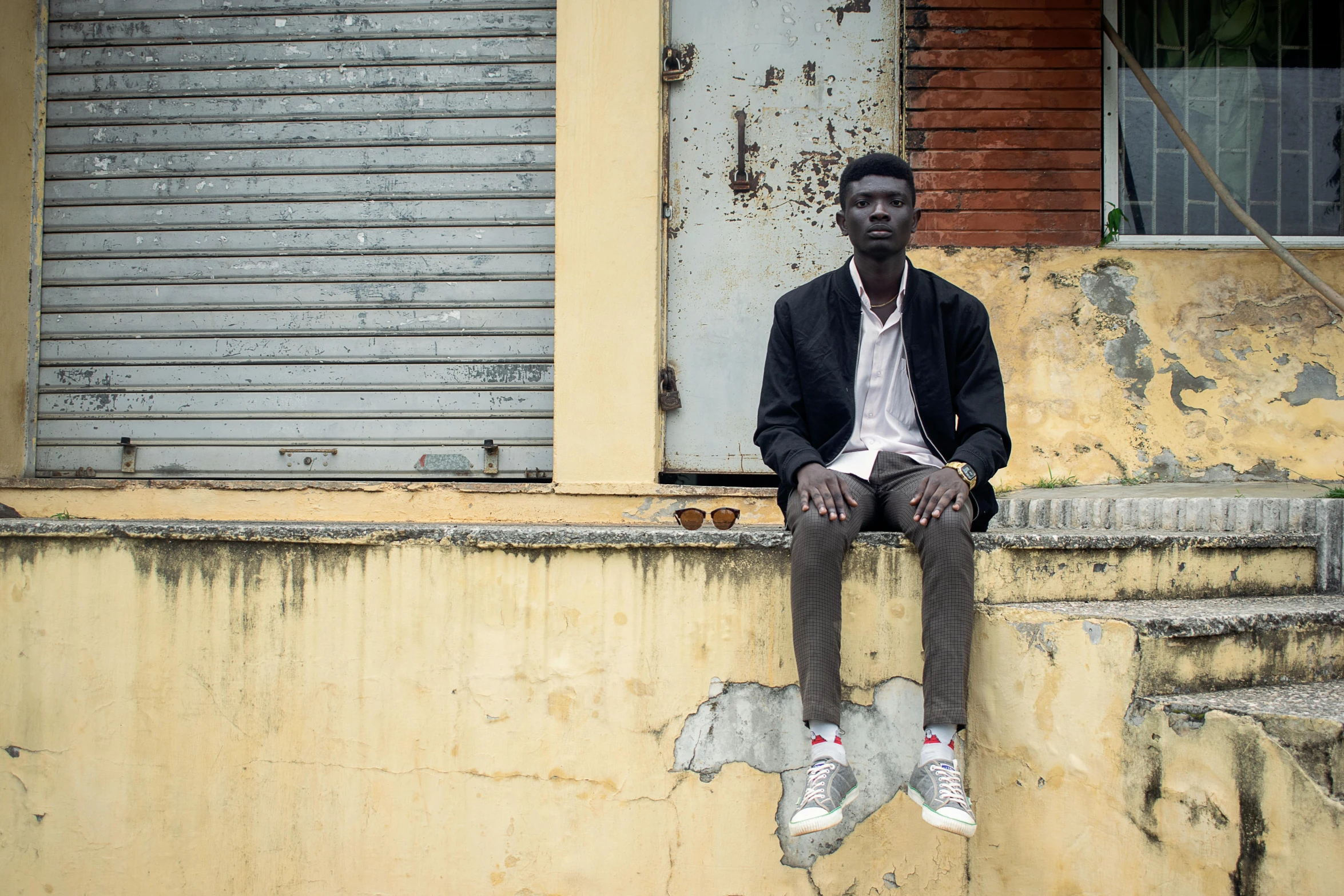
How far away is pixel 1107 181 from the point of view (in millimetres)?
4766

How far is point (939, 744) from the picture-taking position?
246 centimetres

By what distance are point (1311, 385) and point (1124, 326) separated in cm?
91

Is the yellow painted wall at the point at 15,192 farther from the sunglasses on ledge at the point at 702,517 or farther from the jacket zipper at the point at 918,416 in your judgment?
the jacket zipper at the point at 918,416

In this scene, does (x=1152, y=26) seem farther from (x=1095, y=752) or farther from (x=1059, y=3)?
(x=1095, y=752)

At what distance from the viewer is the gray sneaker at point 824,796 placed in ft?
7.66

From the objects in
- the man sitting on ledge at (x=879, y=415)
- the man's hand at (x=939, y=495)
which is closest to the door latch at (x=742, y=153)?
the man sitting on ledge at (x=879, y=415)

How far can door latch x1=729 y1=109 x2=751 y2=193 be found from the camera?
16.1 ft

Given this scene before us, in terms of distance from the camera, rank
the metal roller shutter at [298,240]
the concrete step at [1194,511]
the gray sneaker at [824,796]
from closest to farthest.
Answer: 1. the gray sneaker at [824,796]
2. the concrete step at [1194,511]
3. the metal roller shutter at [298,240]

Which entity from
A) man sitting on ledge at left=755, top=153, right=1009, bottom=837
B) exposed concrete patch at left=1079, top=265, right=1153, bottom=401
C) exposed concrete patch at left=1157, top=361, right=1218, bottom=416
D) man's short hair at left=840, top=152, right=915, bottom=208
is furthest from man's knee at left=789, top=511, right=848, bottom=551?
exposed concrete patch at left=1157, top=361, right=1218, bottom=416

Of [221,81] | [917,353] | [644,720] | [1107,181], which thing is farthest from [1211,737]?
[221,81]

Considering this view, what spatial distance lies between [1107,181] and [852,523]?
3051 mm

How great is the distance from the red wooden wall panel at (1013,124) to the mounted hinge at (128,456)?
4435 mm

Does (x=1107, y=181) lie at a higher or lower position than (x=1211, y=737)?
higher

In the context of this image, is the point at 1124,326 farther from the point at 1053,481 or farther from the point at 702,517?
the point at 702,517
